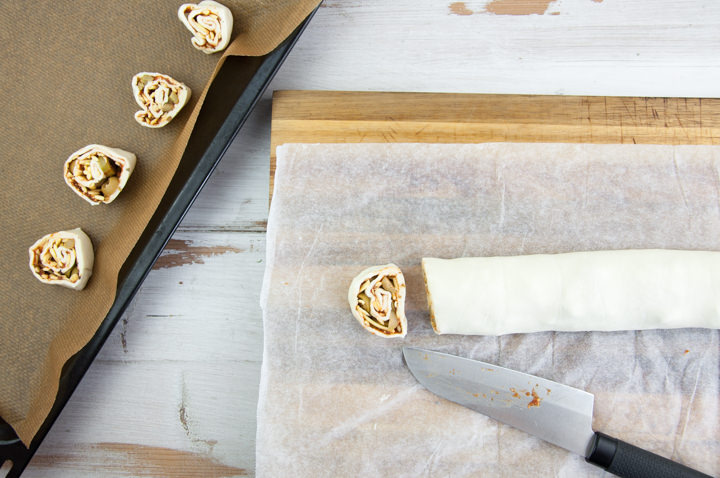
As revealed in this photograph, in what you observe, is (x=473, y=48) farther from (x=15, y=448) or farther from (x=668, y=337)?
(x=15, y=448)

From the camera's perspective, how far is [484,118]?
3.84ft

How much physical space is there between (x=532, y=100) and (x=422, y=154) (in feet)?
1.00

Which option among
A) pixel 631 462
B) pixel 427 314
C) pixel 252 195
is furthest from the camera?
pixel 252 195

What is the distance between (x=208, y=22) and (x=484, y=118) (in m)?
0.68

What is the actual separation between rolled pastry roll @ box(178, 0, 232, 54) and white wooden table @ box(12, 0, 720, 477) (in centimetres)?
19

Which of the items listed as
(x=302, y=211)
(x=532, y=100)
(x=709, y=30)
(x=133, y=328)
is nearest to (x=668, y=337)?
(x=532, y=100)

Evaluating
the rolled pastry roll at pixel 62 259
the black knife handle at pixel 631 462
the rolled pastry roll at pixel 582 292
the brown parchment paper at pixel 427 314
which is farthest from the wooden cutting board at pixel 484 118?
the black knife handle at pixel 631 462

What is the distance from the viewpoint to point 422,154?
1.15 meters

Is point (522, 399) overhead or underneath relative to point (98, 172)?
underneath

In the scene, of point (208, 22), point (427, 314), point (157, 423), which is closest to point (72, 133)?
point (208, 22)

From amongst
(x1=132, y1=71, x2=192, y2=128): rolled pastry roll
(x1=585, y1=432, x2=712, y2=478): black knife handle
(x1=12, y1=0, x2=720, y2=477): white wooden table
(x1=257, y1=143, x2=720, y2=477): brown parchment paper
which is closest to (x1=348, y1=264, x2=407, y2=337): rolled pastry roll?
(x1=257, y1=143, x2=720, y2=477): brown parchment paper

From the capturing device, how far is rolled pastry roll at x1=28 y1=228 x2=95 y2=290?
1079 mm

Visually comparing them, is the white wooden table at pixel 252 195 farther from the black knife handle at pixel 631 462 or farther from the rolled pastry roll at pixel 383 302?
the black knife handle at pixel 631 462

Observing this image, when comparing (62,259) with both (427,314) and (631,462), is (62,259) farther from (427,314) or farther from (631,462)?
(631,462)
